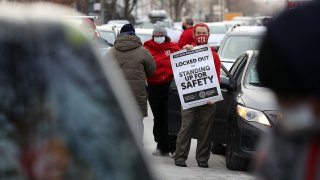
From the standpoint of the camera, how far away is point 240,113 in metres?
9.91

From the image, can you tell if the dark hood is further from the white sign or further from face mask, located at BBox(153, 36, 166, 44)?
face mask, located at BBox(153, 36, 166, 44)

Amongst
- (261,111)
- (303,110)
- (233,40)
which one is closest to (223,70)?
(261,111)

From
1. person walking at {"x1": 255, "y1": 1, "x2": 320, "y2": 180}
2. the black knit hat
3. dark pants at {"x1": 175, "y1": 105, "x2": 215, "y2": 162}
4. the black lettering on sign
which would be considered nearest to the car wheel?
dark pants at {"x1": 175, "y1": 105, "x2": 215, "y2": 162}

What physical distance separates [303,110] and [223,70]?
8.62 metres

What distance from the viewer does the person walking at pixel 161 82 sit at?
11078mm

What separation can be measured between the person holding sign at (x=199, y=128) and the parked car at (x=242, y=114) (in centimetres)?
19

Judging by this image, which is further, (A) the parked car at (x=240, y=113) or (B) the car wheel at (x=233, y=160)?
(B) the car wheel at (x=233, y=160)

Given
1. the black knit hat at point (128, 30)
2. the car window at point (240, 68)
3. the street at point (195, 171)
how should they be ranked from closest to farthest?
the street at point (195, 171) → the black knit hat at point (128, 30) → the car window at point (240, 68)

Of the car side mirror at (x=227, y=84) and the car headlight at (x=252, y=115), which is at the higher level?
the car side mirror at (x=227, y=84)

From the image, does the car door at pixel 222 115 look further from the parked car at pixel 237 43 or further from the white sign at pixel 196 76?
the parked car at pixel 237 43

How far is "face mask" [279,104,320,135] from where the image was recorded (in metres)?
2.39

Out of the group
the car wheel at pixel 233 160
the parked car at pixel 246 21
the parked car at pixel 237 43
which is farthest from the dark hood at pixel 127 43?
the parked car at pixel 246 21

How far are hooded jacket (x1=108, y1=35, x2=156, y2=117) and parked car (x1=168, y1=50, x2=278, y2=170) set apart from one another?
0.95 metres

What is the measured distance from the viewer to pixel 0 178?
6.68 feet
